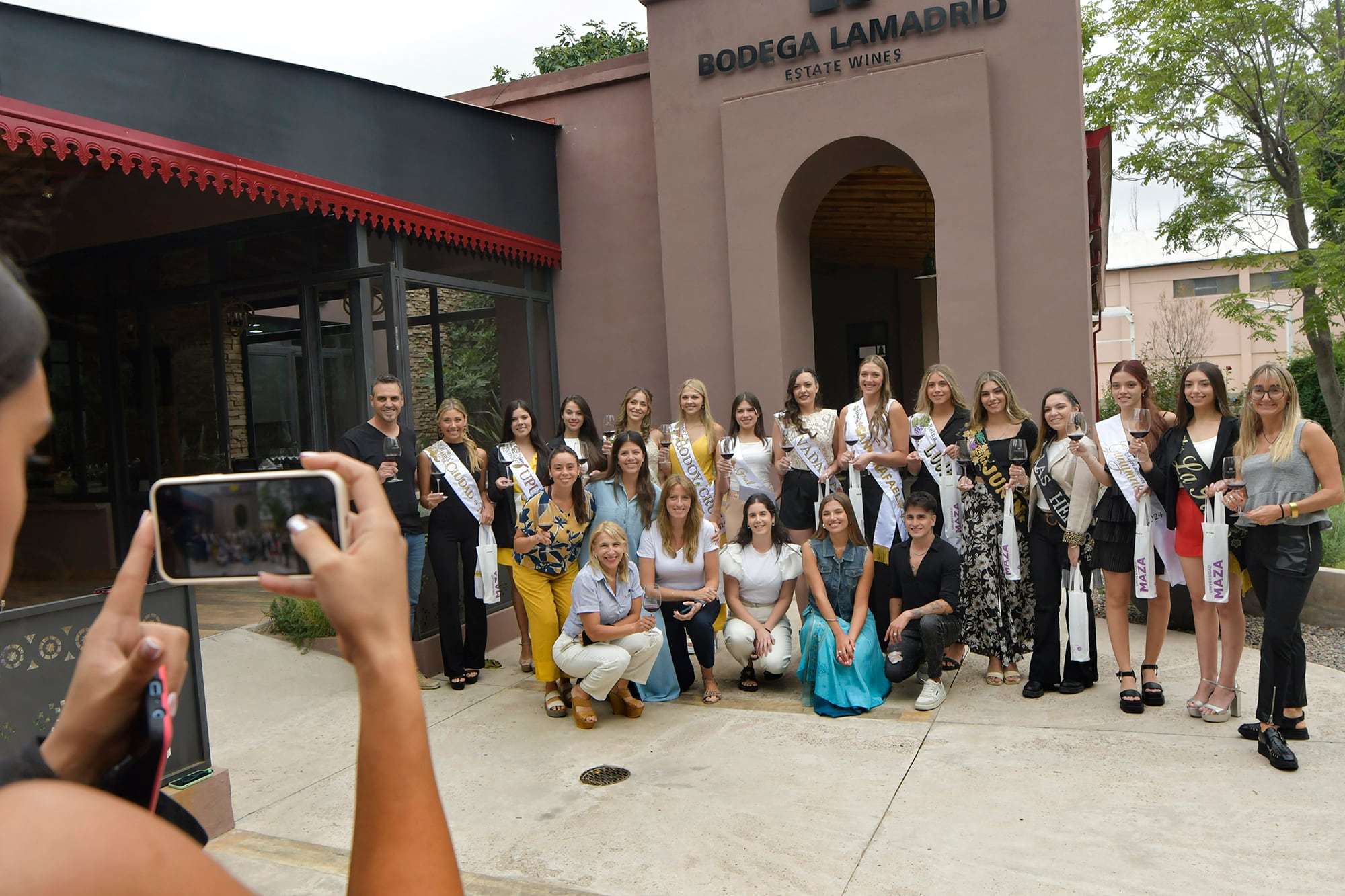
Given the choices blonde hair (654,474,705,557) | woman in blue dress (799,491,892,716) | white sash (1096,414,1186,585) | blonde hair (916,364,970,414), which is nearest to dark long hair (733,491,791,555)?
woman in blue dress (799,491,892,716)

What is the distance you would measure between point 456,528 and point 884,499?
2.66 metres

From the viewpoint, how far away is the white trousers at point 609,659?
5.11 m

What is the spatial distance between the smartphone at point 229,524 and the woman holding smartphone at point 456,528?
15.8 feet

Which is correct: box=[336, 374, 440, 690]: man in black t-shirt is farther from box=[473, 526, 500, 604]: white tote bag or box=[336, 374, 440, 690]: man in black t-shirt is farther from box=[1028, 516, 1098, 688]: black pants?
box=[1028, 516, 1098, 688]: black pants

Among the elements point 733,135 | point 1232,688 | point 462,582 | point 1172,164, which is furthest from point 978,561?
point 1172,164

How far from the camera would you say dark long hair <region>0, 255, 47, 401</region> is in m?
0.66

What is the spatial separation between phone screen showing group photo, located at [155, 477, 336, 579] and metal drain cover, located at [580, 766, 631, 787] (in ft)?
11.5

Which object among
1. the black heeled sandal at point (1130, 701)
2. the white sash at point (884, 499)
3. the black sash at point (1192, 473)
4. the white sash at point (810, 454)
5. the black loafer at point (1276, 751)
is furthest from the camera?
the white sash at point (810, 454)

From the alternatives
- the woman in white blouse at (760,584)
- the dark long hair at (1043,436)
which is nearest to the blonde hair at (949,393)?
the dark long hair at (1043,436)

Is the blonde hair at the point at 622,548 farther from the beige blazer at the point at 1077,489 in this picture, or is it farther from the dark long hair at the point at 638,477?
the beige blazer at the point at 1077,489

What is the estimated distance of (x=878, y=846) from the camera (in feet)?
11.6

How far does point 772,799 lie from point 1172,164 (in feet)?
48.5

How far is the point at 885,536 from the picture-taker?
5836 mm

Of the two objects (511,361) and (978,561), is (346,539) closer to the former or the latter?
(978,561)
